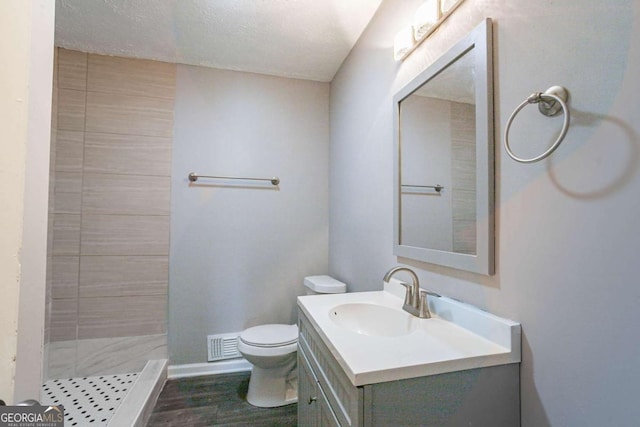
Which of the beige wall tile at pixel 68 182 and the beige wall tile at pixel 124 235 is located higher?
the beige wall tile at pixel 68 182

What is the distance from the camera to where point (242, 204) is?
93.3 inches

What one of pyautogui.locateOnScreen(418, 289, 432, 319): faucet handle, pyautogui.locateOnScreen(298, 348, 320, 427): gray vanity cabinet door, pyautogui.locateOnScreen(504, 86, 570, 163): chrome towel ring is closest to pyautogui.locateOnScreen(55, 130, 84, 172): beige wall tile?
pyautogui.locateOnScreen(298, 348, 320, 427): gray vanity cabinet door

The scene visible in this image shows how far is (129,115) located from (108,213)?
72 centimetres

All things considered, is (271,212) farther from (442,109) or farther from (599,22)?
(599,22)

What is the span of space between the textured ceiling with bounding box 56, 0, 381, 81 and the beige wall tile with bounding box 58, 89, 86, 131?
31 cm

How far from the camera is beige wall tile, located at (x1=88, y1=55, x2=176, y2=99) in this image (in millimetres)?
2133

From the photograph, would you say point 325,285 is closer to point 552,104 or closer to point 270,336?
point 270,336

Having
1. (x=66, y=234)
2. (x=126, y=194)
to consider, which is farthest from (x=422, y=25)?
(x=66, y=234)

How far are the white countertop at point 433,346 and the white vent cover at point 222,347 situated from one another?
57.1 inches

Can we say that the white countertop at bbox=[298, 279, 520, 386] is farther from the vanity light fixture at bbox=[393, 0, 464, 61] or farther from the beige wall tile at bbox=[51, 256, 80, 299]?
the beige wall tile at bbox=[51, 256, 80, 299]

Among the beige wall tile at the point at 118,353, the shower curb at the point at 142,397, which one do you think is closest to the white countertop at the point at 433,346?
the shower curb at the point at 142,397

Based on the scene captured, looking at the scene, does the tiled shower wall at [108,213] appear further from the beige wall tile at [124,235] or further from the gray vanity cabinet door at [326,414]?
the gray vanity cabinet door at [326,414]

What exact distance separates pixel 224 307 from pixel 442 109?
1.99m

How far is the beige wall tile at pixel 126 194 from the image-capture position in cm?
211
